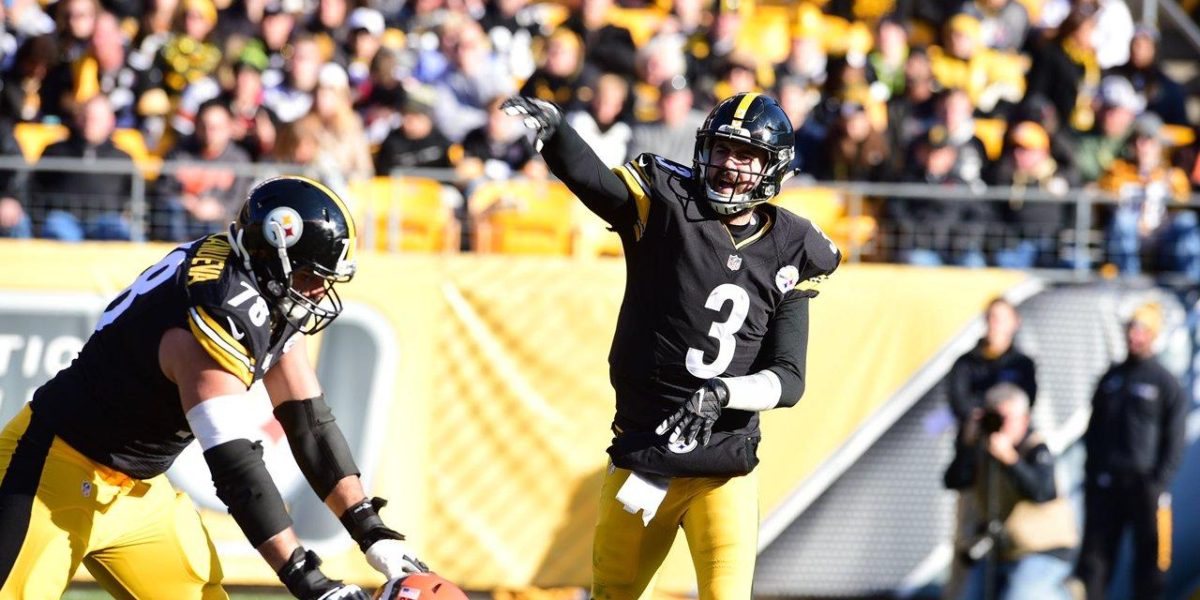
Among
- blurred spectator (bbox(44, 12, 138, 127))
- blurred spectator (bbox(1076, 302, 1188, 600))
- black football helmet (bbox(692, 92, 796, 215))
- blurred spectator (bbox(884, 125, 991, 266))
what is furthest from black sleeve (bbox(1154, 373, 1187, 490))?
blurred spectator (bbox(44, 12, 138, 127))

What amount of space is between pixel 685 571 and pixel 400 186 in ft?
8.64

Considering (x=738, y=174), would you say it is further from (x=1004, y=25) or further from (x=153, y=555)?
(x=1004, y=25)

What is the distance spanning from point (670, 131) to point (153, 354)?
5.36m

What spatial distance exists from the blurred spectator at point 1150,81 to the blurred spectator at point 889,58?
5.19 ft

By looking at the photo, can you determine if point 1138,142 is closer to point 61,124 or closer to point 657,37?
point 657,37

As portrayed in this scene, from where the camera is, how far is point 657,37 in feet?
35.3

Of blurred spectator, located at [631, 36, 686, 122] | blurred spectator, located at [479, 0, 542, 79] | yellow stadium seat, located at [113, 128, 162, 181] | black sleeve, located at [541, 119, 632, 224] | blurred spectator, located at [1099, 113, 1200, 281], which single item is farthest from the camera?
blurred spectator, located at [479, 0, 542, 79]

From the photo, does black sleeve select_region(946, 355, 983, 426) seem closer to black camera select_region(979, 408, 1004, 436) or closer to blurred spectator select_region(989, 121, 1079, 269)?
black camera select_region(979, 408, 1004, 436)

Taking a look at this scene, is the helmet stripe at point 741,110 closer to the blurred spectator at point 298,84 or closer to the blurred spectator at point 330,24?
the blurred spectator at point 298,84

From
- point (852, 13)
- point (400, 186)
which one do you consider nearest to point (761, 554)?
point (400, 186)

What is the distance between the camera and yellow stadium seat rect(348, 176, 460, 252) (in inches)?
360

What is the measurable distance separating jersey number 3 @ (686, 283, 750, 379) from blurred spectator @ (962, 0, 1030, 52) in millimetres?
7602

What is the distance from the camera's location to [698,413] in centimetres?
501

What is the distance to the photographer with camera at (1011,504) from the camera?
8633mm
